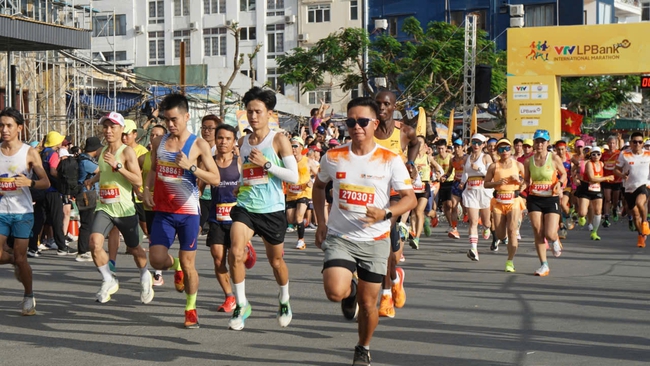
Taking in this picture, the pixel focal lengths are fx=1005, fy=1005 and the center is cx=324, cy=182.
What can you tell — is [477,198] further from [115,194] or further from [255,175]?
[255,175]

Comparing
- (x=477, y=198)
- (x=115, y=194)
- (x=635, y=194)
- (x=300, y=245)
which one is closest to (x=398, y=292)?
(x=115, y=194)

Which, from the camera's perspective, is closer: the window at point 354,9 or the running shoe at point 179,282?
the running shoe at point 179,282

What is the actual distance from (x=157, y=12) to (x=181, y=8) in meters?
1.77

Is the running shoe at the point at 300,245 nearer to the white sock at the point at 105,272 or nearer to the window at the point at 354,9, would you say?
the white sock at the point at 105,272

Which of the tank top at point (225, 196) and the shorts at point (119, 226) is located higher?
the tank top at point (225, 196)

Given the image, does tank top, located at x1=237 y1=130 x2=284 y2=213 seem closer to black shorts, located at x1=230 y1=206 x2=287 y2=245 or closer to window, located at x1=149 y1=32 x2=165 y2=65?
black shorts, located at x1=230 y1=206 x2=287 y2=245

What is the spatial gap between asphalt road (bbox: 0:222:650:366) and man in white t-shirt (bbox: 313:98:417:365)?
658 mm

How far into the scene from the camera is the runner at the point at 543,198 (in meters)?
12.9

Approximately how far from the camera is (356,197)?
693 centimetres

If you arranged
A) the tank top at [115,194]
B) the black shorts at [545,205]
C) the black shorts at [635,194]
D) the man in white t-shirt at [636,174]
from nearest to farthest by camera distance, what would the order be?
the tank top at [115,194]
the black shorts at [545,205]
the man in white t-shirt at [636,174]
the black shorts at [635,194]

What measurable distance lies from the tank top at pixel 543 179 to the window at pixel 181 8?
56.3m

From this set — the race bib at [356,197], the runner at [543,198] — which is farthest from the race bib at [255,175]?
the runner at [543,198]

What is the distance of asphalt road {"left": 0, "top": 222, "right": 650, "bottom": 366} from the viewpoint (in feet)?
24.5

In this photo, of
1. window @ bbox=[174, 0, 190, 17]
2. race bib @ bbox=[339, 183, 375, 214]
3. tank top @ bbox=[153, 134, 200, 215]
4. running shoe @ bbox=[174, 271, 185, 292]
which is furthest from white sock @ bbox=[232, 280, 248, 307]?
window @ bbox=[174, 0, 190, 17]
